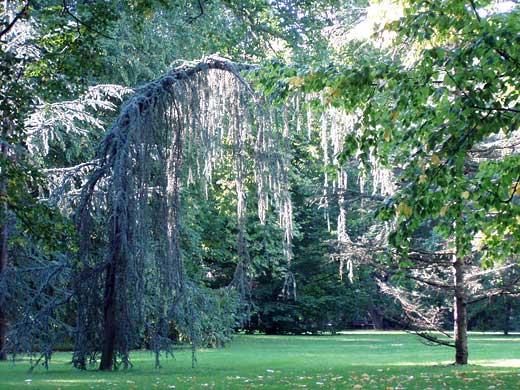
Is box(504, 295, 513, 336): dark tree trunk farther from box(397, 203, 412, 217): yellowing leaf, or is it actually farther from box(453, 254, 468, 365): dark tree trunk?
box(397, 203, 412, 217): yellowing leaf

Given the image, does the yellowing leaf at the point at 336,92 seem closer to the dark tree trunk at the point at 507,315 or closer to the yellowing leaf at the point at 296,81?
the yellowing leaf at the point at 296,81

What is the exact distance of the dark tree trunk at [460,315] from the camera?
16.7 meters

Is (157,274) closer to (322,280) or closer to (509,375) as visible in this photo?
(509,375)

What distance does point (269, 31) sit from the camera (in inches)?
856

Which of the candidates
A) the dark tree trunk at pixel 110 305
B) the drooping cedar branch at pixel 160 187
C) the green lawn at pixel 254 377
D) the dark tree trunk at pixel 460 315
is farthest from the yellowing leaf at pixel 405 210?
the dark tree trunk at pixel 460 315

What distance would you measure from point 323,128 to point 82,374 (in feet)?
18.4

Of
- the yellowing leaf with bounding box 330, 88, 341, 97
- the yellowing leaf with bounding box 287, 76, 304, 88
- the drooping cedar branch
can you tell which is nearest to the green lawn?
the drooping cedar branch

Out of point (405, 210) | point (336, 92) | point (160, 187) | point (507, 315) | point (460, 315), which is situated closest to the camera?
point (405, 210)

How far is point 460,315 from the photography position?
55.3 feet

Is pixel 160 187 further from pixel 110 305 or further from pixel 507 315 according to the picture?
pixel 507 315

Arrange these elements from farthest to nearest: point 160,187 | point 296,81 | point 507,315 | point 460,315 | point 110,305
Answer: point 507,315, point 460,315, point 110,305, point 160,187, point 296,81

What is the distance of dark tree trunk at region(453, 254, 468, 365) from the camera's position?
16656 millimetres

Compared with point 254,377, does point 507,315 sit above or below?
above

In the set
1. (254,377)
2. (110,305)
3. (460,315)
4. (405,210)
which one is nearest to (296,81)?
(405,210)
